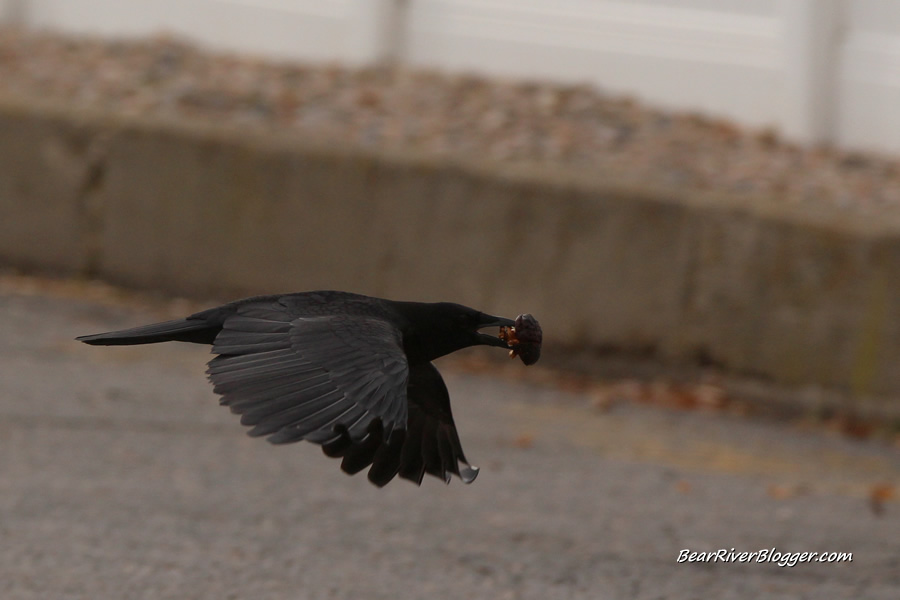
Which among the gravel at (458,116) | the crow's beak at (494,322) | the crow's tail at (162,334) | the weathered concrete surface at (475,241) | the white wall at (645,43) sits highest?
the white wall at (645,43)

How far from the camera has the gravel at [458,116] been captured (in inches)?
305

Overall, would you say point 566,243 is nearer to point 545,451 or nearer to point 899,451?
point 545,451

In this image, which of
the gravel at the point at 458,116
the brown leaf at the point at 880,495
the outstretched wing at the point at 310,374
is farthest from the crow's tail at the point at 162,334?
the gravel at the point at 458,116

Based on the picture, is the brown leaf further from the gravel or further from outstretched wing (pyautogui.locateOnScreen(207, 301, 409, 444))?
outstretched wing (pyautogui.locateOnScreen(207, 301, 409, 444))

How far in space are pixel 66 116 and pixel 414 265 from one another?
92.7 inches

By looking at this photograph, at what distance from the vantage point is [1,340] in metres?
7.33

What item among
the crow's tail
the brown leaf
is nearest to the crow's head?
the crow's tail

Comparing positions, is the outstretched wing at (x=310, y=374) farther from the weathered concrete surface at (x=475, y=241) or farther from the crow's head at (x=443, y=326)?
the weathered concrete surface at (x=475, y=241)

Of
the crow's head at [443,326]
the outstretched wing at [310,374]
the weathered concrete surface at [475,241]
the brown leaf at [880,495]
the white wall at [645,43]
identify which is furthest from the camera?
the white wall at [645,43]

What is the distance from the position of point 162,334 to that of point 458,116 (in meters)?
5.07

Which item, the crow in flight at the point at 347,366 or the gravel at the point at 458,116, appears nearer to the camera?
the crow in flight at the point at 347,366

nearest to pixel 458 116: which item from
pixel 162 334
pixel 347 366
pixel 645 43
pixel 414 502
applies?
pixel 645 43

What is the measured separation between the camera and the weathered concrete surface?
22.7ft

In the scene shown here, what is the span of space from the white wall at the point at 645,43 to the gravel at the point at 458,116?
0.52 ft
